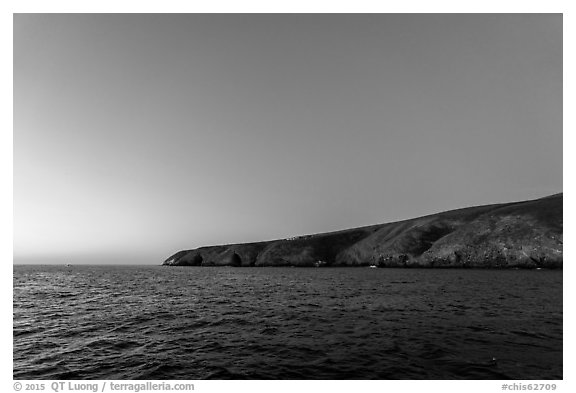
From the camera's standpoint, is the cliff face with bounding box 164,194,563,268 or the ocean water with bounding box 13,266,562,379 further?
the cliff face with bounding box 164,194,563,268

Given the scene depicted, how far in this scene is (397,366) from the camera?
55.2 ft

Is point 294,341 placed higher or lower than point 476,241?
lower

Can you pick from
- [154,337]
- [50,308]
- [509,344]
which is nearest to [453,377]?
[509,344]

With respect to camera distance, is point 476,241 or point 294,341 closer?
point 294,341

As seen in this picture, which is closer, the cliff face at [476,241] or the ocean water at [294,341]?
the ocean water at [294,341]
